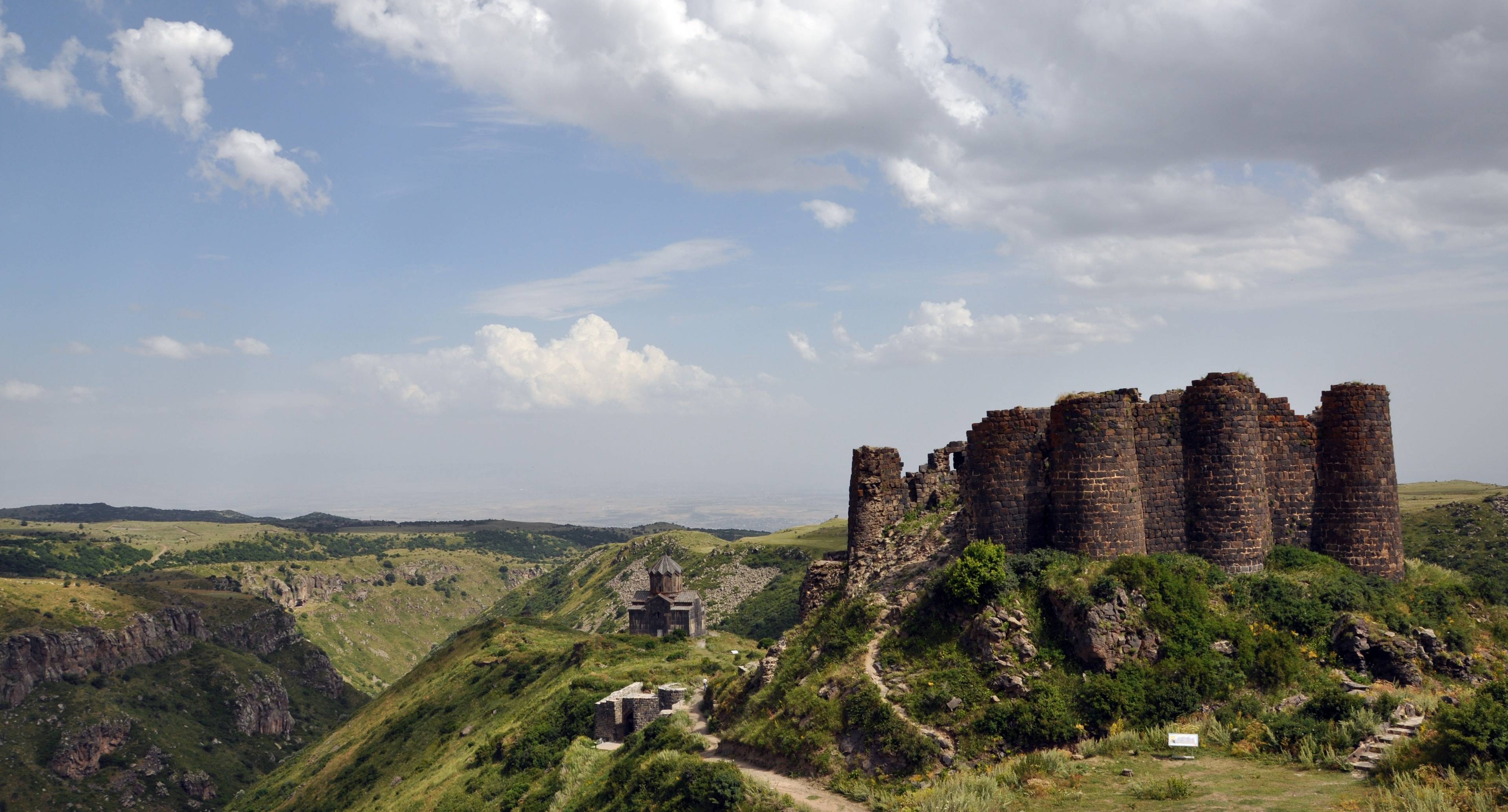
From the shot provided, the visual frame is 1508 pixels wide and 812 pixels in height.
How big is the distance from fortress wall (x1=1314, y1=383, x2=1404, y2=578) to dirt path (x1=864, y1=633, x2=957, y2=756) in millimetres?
14721

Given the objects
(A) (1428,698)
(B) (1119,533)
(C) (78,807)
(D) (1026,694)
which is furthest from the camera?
(C) (78,807)

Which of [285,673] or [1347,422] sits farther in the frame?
[285,673]

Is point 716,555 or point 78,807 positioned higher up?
point 716,555

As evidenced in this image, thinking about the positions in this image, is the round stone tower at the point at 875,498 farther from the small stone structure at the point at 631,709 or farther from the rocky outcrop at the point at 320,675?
the rocky outcrop at the point at 320,675

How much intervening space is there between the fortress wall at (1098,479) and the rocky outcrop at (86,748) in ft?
435

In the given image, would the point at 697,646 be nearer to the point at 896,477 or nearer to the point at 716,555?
the point at 896,477

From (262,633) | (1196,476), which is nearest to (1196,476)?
(1196,476)

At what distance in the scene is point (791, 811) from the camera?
24.3m

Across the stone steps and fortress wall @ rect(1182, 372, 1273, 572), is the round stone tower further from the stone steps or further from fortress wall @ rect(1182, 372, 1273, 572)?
the stone steps

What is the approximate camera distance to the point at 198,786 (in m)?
118

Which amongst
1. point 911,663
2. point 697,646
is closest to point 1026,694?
point 911,663

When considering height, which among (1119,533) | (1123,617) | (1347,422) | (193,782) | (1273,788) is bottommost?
(193,782)

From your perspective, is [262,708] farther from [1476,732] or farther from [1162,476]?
[1476,732]

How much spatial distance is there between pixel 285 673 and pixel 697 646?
131 meters
